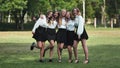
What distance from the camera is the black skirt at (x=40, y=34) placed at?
1819 centimetres

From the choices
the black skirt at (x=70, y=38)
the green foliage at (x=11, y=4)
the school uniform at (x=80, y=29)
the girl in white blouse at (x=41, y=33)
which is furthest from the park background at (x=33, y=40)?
the school uniform at (x=80, y=29)

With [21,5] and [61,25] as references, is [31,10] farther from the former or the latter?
[61,25]

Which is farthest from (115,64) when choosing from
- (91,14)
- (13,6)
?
(91,14)

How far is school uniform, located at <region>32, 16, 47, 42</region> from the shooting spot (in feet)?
59.5

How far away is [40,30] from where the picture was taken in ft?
60.2

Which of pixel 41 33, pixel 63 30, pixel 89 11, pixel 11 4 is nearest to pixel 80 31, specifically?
pixel 63 30

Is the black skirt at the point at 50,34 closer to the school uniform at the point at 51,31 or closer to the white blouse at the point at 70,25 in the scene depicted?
the school uniform at the point at 51,31

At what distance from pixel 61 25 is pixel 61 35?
0.39m

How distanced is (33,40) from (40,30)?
19187 millimetres

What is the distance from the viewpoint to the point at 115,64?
16.8 metres

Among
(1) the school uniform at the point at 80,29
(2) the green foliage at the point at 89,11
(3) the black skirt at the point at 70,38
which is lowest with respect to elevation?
(2) the green foliage at the point at 89,11

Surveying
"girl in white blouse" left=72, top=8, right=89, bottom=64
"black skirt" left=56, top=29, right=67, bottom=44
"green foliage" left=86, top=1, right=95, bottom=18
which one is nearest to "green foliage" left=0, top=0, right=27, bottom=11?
"green foliage" left=86, top=1, right=95, bottom=18

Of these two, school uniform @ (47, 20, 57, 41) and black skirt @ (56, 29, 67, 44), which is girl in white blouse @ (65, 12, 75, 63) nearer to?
black skirt @ (56, 29, 67, 44)

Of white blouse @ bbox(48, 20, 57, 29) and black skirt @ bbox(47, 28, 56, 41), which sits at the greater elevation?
white blouse @ bbox(48, 20, 57, 29)
